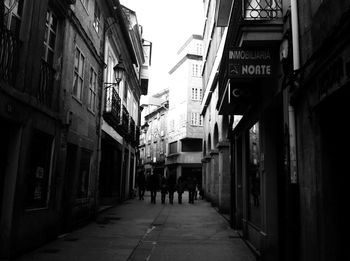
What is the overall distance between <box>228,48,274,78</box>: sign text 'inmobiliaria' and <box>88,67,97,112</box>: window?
22.6ft

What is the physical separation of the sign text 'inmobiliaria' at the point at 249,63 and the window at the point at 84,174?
6542mm

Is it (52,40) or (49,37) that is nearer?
(49,37)

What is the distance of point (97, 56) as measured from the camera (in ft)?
44.0

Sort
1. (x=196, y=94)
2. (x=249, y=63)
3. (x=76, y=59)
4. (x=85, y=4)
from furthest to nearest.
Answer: (x=196, y=94) < (x=85, y=4) < (x=76, y=59) < (x=249, y=63)

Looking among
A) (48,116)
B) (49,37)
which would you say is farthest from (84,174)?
(49,37)

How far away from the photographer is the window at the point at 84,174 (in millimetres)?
11844

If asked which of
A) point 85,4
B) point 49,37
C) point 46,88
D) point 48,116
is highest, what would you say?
point 85,4

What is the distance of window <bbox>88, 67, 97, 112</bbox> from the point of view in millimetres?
12844

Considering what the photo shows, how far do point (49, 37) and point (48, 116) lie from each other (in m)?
1.96

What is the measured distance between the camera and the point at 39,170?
8.41 metres

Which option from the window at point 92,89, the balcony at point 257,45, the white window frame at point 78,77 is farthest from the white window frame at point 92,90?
the balcony at point 257,45

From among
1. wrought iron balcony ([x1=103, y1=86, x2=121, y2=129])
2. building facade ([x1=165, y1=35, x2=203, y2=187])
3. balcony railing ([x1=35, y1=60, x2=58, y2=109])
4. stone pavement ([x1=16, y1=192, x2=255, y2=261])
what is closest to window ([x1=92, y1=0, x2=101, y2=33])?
wrought iron balcony ([x1=103, y1=86, x2=121, y2=129])

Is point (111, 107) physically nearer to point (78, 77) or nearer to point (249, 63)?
point (78, 77)

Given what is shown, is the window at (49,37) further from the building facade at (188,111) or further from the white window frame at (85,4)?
the building facade at (188,111)
